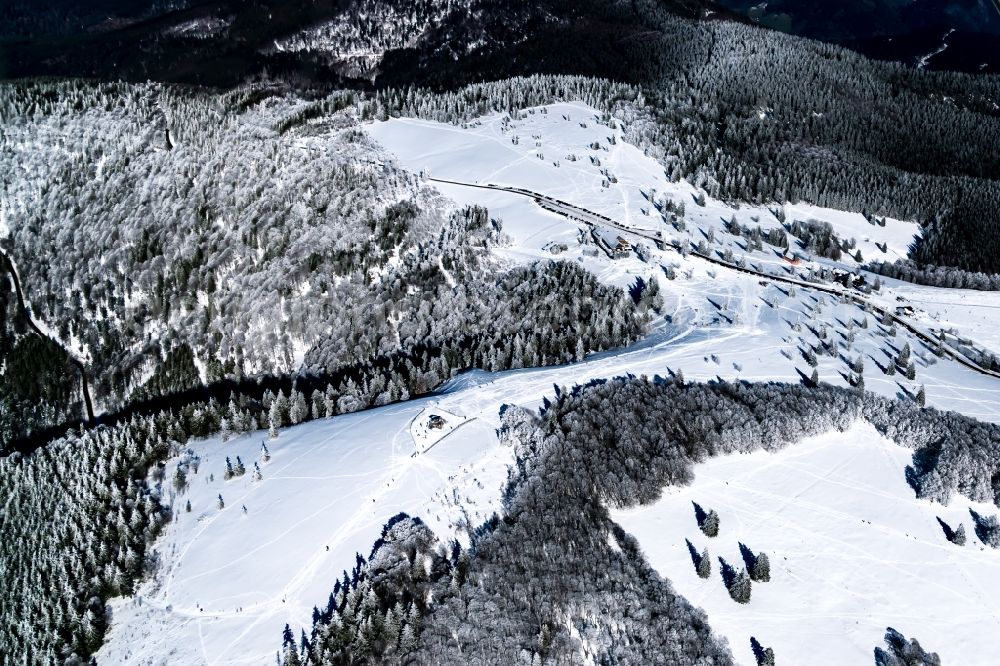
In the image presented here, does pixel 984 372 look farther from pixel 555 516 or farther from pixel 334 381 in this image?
pixel 334 381

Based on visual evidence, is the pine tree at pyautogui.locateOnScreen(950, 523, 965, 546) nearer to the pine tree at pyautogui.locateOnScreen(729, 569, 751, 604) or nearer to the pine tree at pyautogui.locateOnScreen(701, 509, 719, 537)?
the pine tree at pyautogui.locateOnScreen(729, 569, 751, 604)

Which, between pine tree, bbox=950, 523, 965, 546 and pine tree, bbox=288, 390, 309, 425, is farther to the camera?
pine tree, bbox=288, 390, 309, 425

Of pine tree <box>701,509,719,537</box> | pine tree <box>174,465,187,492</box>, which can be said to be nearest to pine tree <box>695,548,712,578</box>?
pine tree <box>701,509,719,537</box>

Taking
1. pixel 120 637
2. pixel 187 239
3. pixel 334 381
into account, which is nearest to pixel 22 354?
pixel 187 239

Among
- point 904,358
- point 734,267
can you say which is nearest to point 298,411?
point 734,267

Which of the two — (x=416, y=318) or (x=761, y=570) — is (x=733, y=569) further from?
(x=416, y=318)

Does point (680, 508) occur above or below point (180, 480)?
below
